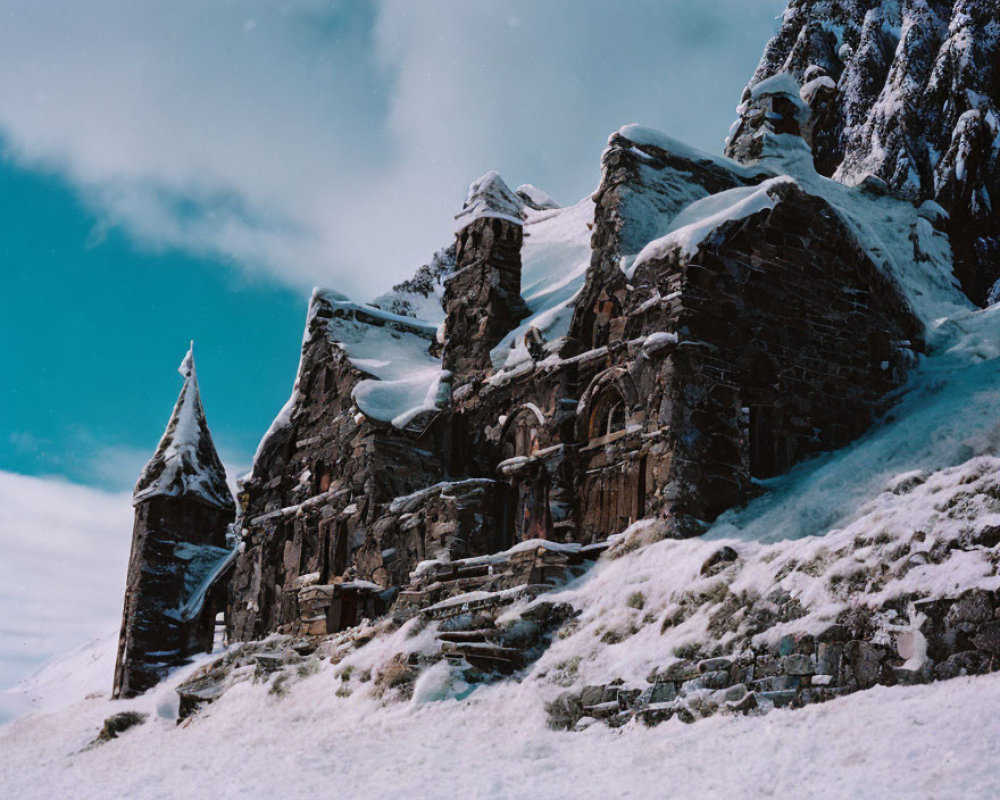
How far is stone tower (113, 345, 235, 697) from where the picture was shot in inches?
1043

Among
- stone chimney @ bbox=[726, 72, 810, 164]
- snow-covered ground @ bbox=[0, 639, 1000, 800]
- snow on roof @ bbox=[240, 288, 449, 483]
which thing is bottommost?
snow-covered ground @ bbox=[0, 639, 1000, 800]

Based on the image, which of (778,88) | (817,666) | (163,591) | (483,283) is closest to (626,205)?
(483,283)

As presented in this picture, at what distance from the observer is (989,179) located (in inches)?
1249

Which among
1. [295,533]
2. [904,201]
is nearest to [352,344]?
[295,533]

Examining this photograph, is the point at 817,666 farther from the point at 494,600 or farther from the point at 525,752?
the point at 494,600

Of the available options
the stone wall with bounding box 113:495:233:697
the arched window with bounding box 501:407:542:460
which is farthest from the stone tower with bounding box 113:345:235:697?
the arched window with bounding box 501:407:542:460

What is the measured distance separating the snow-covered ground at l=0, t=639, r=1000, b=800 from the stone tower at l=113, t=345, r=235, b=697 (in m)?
8.47

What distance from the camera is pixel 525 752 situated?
10867mm

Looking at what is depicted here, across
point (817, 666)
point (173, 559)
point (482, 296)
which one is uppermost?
point (482, 296)

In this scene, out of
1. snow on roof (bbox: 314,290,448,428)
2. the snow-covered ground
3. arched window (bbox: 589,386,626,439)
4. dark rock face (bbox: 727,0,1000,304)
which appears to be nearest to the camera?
the snow-covered ground

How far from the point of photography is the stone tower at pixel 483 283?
23.1 m

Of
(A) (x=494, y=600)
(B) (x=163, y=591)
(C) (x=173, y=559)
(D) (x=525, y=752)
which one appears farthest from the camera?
(C) (x=173, y=559)

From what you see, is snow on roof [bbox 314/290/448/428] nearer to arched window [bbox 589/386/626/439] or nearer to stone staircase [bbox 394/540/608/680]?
arched window [bbox 589/386/626/439]

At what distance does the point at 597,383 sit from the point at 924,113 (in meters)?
22.8
